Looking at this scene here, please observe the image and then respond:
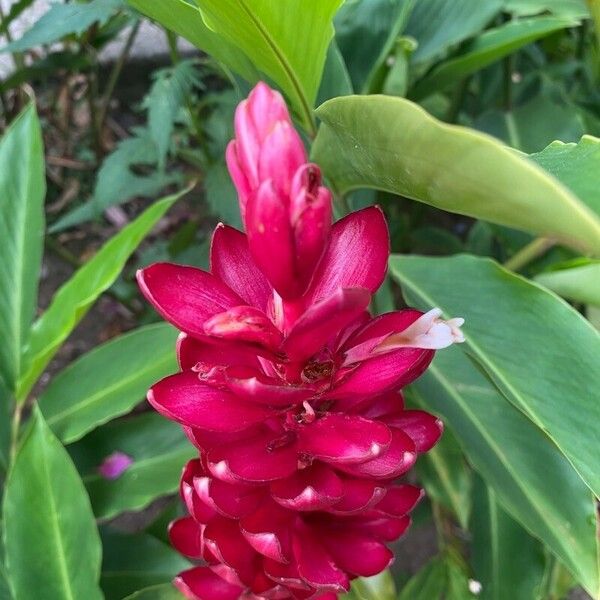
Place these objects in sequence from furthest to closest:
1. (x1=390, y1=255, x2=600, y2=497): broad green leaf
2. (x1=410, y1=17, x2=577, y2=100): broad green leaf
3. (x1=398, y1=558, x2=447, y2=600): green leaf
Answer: (x1=398, y1=558, x2=447, y2=600): green leaf
(x1=410, y1=17, x2=577, y2=100): broad green leaf
(x1=390, y1=255, x2=600, y2=497): broad green leaf

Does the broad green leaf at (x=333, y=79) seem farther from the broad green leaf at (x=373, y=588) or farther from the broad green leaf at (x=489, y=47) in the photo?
the broad green leaf at (x=373, y=588)

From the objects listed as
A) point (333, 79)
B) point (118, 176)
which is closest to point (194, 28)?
point (333, 79)

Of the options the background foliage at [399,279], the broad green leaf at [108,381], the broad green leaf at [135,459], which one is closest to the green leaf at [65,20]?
the background foliage at [399,279]

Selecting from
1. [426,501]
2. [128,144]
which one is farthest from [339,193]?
[426,501]

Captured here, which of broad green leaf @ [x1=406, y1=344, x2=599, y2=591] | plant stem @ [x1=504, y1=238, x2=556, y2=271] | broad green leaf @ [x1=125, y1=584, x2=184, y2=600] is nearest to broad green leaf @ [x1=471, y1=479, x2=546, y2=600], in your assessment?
broad green leaf @ [x1=406, y1=344, x2=599, y2=591]

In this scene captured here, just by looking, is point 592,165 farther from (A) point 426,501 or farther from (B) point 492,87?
(B) point 492,87

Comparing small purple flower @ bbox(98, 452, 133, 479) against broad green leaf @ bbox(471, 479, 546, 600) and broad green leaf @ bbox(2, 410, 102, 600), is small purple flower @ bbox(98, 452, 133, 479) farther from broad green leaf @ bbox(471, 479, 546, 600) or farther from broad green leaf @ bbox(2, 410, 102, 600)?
broad green leaf @ bbox(471, 479, 546, 600)
